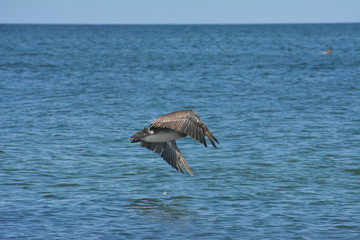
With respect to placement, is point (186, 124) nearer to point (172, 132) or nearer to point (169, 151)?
point (172, 132)

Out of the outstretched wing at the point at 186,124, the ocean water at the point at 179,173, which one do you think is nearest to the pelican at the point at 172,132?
the outstretched wing at the point at 186,124

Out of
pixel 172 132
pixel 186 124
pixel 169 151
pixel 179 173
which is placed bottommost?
pixel 179 173

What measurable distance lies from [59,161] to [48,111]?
10000 millimetres

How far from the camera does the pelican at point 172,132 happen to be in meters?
11.2

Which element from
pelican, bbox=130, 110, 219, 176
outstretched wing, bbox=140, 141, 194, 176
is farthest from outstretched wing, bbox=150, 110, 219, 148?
outstretched wing, bbox=140, 141, 194, 176

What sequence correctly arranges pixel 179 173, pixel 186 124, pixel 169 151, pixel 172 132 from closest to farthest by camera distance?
pixel 186 124, pixel 172 132, pixel 169 151, pixel 179 173

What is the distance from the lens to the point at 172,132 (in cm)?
1216

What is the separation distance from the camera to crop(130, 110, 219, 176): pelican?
11.2m

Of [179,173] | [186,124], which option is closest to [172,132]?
[186,124]

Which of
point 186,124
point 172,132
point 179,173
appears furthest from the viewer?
point 179,173

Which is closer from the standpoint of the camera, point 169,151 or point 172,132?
point 172,132

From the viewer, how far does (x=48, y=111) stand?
86.2ft

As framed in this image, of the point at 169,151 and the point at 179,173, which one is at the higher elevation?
the point at 169,151

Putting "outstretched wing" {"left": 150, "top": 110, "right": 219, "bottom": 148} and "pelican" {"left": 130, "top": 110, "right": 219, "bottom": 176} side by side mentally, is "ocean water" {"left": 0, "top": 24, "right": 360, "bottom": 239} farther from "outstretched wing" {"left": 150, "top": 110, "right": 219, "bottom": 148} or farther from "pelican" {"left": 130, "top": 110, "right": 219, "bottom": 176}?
"outstretched wing" {"left": 150, "top": 110, "right": 219, "bottom": 148}
